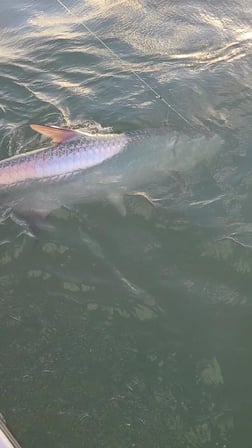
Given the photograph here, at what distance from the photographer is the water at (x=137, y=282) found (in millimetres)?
3357

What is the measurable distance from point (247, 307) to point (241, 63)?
3.24 m

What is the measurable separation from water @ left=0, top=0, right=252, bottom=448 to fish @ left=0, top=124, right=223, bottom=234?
0.42ft

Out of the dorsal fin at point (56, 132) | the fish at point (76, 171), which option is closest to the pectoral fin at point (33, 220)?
the fish at point (76, 171)

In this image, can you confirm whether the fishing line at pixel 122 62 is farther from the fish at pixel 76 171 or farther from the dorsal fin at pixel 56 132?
the dorsal fin at pixel 56 132

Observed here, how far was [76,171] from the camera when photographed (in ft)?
14.8

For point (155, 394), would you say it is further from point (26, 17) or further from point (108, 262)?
point (26, 17)

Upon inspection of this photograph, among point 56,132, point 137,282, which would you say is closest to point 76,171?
point 56,132

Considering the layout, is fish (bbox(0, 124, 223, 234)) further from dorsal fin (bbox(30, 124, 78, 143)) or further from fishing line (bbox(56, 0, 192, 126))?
fishing line (bbox(56, 0, 192, 126))

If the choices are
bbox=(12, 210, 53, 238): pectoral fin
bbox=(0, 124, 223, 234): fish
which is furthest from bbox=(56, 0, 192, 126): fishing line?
bbox=(12, 210, 53, 238): pectoral fin

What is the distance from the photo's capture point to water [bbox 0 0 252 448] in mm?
3357

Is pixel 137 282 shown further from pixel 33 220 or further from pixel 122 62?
pixel 122 62

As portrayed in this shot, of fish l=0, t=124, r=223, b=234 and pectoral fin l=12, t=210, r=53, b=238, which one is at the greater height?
fish l=0, t=124, r=223, b=234

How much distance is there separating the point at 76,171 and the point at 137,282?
1.08 meters

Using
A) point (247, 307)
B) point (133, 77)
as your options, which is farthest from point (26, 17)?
point (247, 307)
